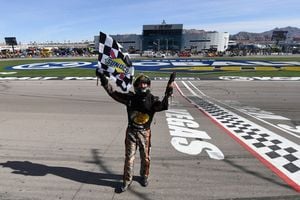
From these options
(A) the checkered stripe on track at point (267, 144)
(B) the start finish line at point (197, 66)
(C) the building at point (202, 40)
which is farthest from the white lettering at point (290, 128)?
(C) the building at point (202, 40)

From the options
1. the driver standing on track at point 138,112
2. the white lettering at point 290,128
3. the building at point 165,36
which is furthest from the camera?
the building at point 165,36

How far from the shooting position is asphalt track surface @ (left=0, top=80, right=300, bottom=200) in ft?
13.1

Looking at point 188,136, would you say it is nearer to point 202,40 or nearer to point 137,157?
point 137,157

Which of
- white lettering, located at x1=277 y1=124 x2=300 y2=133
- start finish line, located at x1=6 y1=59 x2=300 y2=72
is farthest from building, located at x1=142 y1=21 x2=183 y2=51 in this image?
white lettering, located at x1=277 y1=124 x2=300 y2=133

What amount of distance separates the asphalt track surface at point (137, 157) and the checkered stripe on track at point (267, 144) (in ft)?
0.15

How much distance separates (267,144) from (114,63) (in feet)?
12.4

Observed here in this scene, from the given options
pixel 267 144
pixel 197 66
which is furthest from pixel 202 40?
pixel 267 144

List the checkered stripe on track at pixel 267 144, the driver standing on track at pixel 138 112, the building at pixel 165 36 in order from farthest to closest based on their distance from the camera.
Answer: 1. the building at pixel 165 36
2. the checkered stripe on track at pixel 267 144
3. the driver standing on track at pixel 138 112

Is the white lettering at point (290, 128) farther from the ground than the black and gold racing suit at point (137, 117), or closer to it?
closer to it

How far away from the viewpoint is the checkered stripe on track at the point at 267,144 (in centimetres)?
469

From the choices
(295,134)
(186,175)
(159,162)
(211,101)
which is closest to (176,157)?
(159,162)

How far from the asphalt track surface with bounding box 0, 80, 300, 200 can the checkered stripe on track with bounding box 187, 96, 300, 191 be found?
1.8 inches

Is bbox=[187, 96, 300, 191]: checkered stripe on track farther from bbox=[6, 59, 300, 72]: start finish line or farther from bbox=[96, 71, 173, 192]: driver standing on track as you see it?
bbox=[6, 59, 300, 72]: start finish line

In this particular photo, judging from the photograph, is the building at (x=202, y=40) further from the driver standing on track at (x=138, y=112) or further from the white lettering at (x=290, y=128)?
the driver standing on track at (x=138, y=112)
